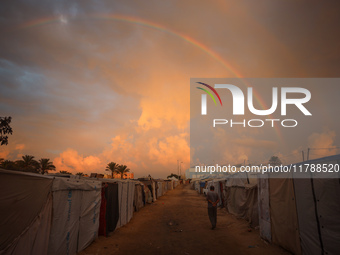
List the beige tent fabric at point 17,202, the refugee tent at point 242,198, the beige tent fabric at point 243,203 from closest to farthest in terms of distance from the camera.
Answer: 1. the beige tent fabric at point 17,202
2. the beige tent fabric at point 243,203
3. the refugee tent at point 242,198

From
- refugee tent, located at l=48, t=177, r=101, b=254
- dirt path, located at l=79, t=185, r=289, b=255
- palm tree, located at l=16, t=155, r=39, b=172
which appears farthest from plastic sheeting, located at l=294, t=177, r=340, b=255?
palm tree, located at l=16, t=155, r=39, b=172

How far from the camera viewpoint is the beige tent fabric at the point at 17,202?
3.99 m

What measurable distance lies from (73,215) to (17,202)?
Result: 3.11m

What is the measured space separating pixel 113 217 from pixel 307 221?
28.4ft

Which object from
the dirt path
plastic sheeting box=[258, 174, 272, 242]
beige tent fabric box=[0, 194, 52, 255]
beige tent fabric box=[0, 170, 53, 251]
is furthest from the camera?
plastic sheeting box=[258, 174, 272, 242]

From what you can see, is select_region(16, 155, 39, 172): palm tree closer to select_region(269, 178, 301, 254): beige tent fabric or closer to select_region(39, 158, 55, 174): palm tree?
select_region(39, 158, 55, 174): palm tree

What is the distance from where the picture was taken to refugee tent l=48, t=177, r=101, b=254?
19.8ft

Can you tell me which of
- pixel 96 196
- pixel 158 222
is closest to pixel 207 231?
pixel 158 222

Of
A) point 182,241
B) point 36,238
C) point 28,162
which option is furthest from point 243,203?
point 28,162

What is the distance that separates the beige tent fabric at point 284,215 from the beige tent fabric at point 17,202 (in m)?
8.04

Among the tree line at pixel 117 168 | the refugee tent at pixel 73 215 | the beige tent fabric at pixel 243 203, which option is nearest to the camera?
the refugee tent at pixel 73 215

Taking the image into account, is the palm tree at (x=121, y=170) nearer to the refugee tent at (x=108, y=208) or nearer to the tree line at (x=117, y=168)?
the tree line at (x=117, y=168)

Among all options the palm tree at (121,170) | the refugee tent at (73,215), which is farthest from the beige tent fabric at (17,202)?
the palm tree at (121,170)

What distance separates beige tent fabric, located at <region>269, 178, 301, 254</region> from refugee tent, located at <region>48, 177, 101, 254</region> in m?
7.60
